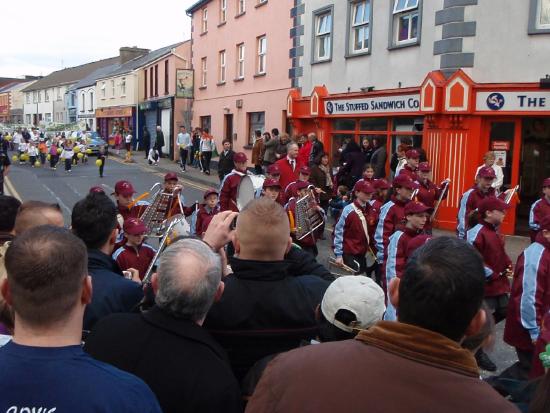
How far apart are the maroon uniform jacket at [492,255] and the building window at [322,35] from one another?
13.9 m

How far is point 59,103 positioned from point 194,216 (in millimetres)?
72614

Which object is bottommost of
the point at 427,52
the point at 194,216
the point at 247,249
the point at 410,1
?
the point at 194,216

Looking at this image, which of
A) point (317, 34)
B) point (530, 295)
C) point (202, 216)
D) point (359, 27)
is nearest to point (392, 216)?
point (202, 216)

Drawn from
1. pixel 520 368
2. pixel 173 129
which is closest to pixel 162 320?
pixel 520 368

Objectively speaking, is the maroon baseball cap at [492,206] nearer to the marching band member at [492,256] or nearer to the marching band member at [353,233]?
the marching band member at [492,256]

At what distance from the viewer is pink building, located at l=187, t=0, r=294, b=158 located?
22672 mm

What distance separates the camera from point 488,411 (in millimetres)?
1656

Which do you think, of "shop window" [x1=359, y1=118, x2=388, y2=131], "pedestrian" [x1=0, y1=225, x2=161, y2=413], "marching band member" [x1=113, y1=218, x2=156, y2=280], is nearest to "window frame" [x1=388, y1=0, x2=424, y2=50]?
"shop window" [x1=359, y1=118, x2=388, y2=131]

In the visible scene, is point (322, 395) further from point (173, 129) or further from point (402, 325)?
point (173, 129)

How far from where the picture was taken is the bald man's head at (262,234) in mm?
3062

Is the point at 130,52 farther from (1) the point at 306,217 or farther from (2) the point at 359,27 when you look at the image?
(1) the point at 306,217

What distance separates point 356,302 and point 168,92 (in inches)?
1433

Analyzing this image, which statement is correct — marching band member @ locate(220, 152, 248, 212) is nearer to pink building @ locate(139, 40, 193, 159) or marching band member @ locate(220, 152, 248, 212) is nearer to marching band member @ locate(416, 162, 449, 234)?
marching band member @ locate(416, 162, 449, 234)

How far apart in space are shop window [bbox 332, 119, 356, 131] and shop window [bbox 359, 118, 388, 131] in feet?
1.42
